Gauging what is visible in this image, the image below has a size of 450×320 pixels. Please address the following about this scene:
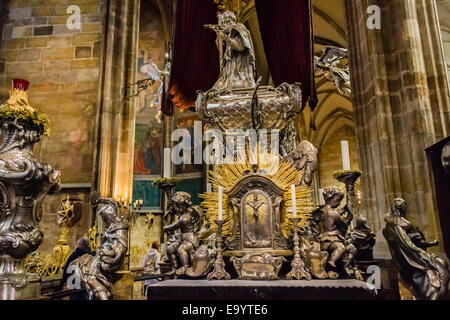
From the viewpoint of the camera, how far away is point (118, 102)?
6371 mm

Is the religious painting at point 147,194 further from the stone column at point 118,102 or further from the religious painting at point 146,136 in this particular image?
the stone column at point 118,102

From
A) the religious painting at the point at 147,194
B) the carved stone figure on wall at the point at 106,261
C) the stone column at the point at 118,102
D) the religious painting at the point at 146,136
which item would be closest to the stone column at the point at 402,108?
the carved stone figure on wall at the point at 106,261

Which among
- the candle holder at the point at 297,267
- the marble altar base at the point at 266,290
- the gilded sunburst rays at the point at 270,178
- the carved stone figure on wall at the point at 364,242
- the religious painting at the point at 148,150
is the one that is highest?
the religious painting at the point at 148,150

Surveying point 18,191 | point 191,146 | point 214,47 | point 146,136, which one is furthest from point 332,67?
point 18,191

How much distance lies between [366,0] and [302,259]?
4.32m

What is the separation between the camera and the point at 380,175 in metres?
4.64

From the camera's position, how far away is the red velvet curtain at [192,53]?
5059 millimetres

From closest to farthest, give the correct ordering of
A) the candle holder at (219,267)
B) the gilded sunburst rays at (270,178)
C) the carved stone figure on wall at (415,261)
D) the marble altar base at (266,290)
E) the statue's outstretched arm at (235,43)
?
1. the marble altar base at (266,290)
2. the carved stone figure on wall at (415,261)
3. the candle holder at (219,267)
4. the gilded sunburst rays at (270,178)
5. the statue's outstretched arm at (235,43)

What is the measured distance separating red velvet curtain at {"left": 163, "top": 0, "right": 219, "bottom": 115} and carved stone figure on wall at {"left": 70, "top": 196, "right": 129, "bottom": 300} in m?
2.36

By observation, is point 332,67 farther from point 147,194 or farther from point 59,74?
point 147,194

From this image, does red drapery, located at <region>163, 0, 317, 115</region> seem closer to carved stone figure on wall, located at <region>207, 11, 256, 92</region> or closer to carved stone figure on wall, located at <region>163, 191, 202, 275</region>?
carved stone figure on wall, located at <region>207, 11, 256, 92</region>

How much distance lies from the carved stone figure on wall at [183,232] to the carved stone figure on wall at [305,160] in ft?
Answer: 3.40
